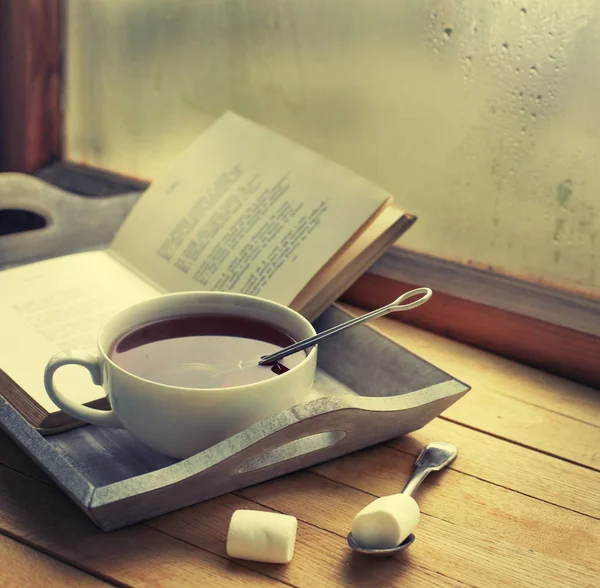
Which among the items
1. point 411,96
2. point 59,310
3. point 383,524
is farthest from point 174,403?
point 411,96

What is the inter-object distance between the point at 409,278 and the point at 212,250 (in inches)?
10.7

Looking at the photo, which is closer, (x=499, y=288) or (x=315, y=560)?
(x=315, y=560)

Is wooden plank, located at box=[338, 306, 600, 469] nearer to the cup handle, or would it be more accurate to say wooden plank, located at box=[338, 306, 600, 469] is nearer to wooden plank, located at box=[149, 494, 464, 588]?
wooden plank, located at box=[149, 494, 464, 588]

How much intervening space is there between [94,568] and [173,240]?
1.51 ft

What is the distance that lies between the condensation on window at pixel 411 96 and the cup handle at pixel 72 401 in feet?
1.84

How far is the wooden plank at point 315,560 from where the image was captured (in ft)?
1.84

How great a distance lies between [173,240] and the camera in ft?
3.10

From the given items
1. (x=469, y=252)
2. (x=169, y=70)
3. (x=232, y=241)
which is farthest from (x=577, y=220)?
(x=169, y=70)

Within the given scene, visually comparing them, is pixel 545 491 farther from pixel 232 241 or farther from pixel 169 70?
pixel 169 70

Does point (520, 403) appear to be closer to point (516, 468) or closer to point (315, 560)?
point (516, 468)

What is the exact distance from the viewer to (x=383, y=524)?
0.57 m

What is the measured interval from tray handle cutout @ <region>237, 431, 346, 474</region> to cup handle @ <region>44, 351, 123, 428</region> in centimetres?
11

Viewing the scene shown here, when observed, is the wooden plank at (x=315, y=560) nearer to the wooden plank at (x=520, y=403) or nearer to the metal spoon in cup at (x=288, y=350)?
the metal spoon in cup at (x=288, y=350)

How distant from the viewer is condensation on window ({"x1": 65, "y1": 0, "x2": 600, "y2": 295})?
3.10 feet
